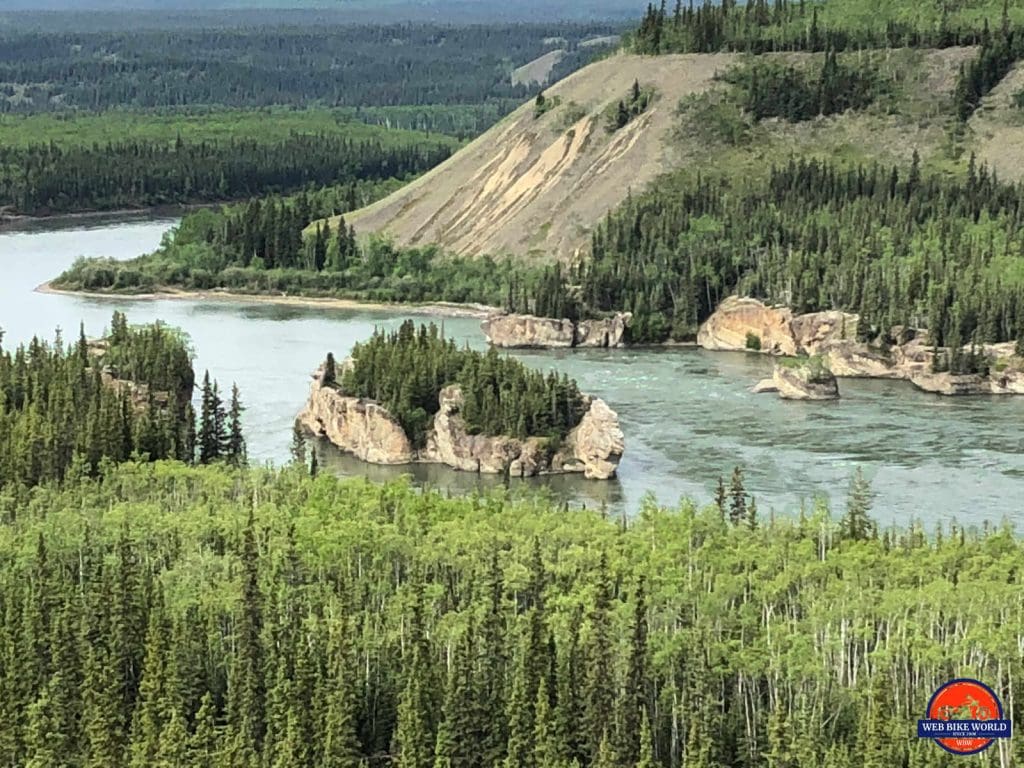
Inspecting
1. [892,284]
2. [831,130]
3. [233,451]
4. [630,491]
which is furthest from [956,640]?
[831,130]

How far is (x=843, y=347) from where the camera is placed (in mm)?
137625

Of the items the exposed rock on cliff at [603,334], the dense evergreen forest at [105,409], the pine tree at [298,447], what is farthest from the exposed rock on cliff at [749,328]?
the pine tree at [298,447]

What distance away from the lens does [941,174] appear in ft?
551

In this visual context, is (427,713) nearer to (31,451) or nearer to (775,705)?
(775,705)

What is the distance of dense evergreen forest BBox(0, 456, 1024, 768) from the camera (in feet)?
224

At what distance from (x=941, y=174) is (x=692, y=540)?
88637mm

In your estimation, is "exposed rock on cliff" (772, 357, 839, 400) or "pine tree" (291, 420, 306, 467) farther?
"exposed rock on cliff" (772, 357, 839, 400)

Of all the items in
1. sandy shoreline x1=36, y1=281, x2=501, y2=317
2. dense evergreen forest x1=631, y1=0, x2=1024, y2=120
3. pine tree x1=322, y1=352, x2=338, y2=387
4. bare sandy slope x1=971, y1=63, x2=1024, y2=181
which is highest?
dense evergreen forest x1=631, y1=0, x2=1024, y2=120

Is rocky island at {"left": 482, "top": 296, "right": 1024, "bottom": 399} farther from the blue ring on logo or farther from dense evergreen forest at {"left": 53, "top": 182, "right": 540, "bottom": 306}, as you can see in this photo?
the blue ring on logo

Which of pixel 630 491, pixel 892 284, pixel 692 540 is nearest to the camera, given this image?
pixel 692 540

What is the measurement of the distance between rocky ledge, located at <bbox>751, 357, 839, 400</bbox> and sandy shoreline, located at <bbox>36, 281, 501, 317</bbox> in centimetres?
3570

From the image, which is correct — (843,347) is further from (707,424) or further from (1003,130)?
(1003,130)

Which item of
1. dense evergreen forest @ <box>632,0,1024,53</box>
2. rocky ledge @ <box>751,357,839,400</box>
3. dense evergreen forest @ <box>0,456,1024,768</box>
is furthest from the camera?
dense evergreen forest @ <box>632,0,1024,53</box>

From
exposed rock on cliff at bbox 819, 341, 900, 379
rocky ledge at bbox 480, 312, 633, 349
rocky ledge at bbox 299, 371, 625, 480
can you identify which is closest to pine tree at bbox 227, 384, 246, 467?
rocky ledge at bbox 299, 371, 625, 480
